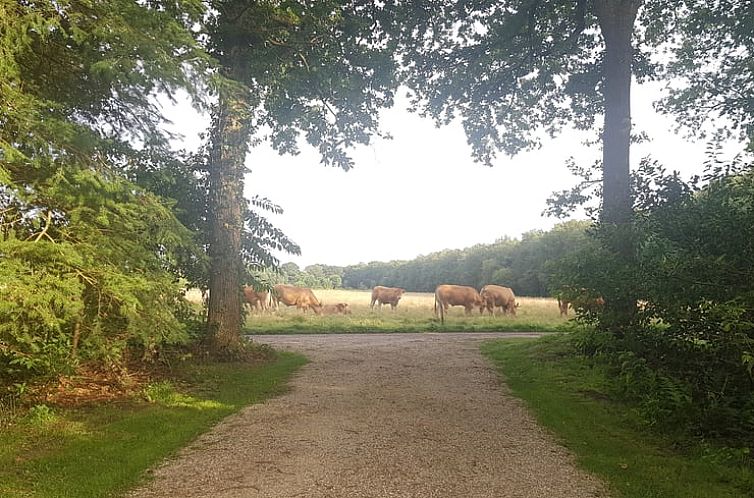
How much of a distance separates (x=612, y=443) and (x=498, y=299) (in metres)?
27.4

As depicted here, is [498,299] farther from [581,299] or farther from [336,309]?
[581,299]

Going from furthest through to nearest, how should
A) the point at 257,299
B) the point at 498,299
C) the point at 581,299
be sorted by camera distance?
the point at 498,299 → the point at 257,299 → the point at 581,299

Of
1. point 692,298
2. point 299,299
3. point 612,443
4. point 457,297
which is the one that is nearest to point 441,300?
point 457,297

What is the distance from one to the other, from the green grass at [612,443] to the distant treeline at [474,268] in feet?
133

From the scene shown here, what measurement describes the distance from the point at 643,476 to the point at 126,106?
8.14 metres

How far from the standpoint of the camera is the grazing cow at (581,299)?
866 centimetres

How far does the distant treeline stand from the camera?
206 feet

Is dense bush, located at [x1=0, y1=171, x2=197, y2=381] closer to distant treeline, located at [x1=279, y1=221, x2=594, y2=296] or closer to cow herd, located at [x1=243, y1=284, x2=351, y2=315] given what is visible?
cow herd, located at [x1=243, y1=284, x2=351, y2=315]

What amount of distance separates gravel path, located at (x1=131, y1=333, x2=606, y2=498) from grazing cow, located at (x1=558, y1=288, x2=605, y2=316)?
6.08 ft

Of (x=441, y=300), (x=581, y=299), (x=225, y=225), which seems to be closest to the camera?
(x=581, y=299)

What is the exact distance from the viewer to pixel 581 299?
9.05m

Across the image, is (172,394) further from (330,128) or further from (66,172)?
(330,128)

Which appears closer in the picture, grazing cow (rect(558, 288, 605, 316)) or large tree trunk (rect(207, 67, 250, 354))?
grazing cow (rect(558, 288, 605, 316))

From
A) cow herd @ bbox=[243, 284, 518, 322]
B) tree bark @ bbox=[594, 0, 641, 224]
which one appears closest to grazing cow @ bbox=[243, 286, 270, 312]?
cow herd @ bbox=[243, 284, 518, 322]
